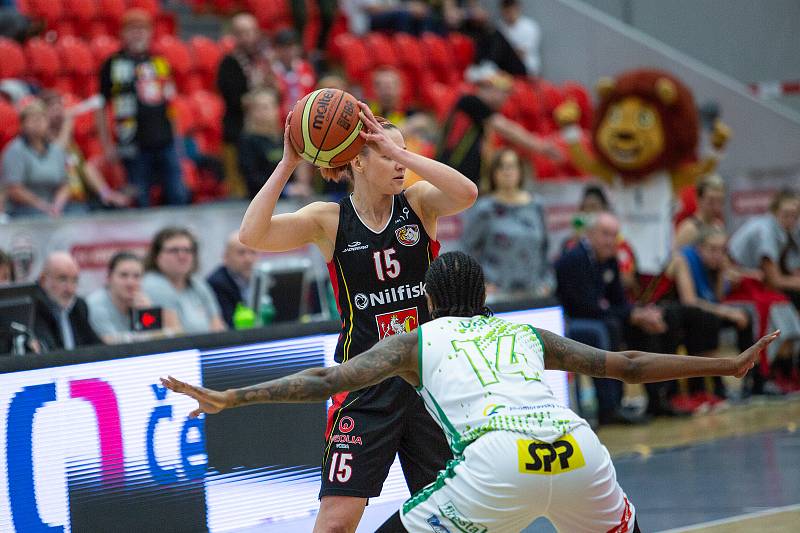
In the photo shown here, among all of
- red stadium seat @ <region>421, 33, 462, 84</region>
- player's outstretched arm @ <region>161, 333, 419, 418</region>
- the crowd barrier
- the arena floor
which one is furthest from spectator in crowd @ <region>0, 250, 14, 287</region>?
red stadium seat @ <region>421, 33, 462, 84</region>

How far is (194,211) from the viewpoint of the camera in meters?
9.84

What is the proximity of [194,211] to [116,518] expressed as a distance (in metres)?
4.26

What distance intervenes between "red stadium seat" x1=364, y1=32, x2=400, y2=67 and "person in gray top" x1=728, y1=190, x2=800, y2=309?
4993 millimetres

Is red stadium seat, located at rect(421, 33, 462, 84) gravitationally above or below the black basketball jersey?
above

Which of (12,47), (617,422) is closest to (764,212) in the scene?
(617,422)

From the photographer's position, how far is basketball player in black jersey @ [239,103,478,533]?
4344mm

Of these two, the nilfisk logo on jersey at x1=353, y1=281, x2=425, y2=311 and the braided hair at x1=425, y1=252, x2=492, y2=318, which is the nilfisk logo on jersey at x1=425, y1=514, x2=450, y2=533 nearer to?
the braided hair at x1=425, y1=252, x2=492, y2=318

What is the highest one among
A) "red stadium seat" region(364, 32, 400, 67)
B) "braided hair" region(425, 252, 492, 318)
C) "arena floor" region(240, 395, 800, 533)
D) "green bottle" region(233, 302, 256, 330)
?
"red stadium seat" region(364, 32, 400, 67)

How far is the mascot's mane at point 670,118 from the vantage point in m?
11.6

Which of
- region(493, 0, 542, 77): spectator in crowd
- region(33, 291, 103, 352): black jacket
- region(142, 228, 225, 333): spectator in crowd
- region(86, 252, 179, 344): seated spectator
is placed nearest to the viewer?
region(33, 291, 103, 352): black jacket

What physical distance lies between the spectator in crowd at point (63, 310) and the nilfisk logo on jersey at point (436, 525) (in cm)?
411

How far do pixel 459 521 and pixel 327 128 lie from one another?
1.67m

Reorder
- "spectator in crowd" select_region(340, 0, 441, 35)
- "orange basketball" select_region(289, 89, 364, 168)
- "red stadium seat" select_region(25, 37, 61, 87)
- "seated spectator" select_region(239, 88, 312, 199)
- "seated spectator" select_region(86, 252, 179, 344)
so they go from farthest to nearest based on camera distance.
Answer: "spectator in crowd" select_region(340, 0, 441, 35) < "red stadium seat" select_region(25, 37, 61, 87) < "seated spectator" select_region(239, 88, 312, 199) < "seated spectator" select_region(86, 252, 179, 344) < "orange basketball" select_region(289, 89, 364, 168)

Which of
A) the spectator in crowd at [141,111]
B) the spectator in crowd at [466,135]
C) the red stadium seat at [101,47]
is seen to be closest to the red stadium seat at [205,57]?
the red stadium seat at [101,47]
